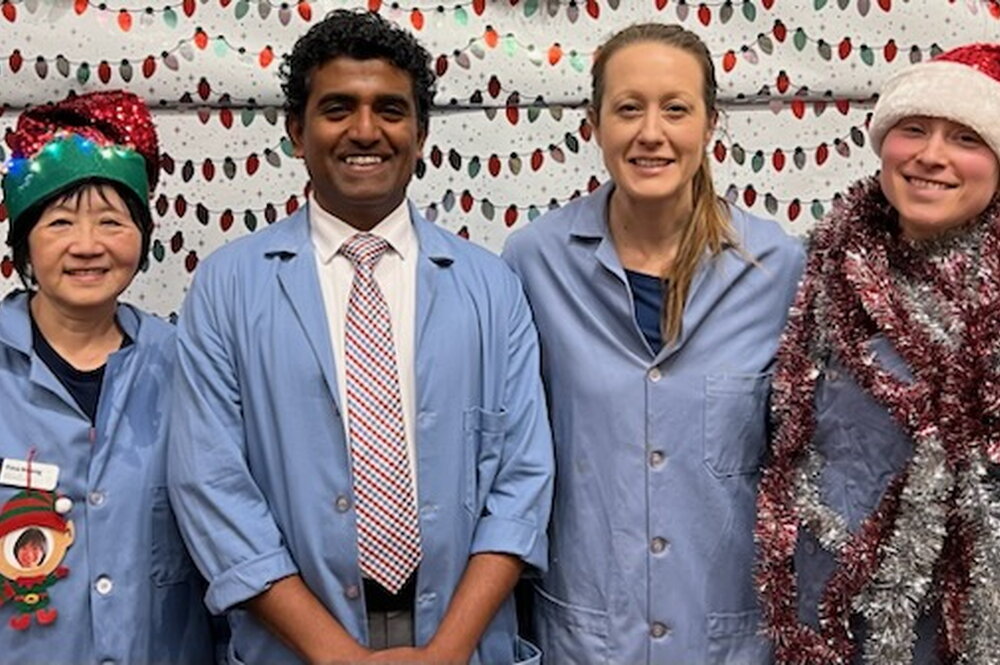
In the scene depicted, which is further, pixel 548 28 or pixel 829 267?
pixel 548 28

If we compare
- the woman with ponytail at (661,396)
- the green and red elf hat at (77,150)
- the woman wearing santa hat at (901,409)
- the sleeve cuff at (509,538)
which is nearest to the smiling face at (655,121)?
the woman with ponytail at (661,396)

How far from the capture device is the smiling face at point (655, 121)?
1957mm

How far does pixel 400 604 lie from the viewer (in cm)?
191

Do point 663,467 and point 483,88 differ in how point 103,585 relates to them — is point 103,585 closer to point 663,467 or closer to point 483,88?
point 663,467

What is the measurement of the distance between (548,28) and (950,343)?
1.10 meters

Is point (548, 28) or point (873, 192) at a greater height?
point (548, 28)

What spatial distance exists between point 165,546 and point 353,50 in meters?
0.79

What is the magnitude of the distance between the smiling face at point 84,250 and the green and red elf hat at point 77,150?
31 millimetres

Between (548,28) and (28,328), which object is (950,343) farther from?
(28,328)

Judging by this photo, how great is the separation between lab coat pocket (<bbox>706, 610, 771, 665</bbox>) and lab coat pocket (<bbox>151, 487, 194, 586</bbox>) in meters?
0.81

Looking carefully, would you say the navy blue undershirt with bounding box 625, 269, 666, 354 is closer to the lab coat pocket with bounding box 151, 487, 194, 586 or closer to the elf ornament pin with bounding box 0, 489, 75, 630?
the lab coat pocket with bounding box 151, 487, 194, 586

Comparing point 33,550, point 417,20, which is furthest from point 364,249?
point 417,20

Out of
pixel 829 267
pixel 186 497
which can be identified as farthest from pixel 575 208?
pixel 186 497

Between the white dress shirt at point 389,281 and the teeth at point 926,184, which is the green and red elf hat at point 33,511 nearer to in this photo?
the white dress shirt at point 389,281
